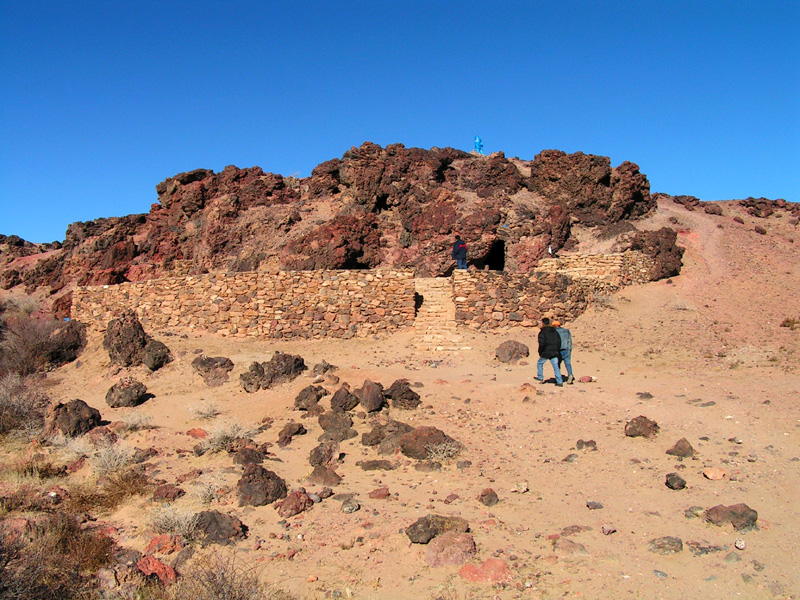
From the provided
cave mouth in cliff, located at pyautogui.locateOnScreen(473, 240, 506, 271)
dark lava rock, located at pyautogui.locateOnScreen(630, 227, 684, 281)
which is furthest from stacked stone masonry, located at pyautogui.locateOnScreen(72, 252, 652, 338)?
cave mouth in cliff, located at pyautogui.locateOnScreen(473, 240, 506, 271)

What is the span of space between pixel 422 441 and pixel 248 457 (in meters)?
2.45

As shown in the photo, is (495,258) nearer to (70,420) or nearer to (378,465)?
(378,465)

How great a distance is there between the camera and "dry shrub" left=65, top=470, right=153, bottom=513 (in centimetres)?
632

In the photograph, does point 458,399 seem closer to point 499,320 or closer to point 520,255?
point 499,320

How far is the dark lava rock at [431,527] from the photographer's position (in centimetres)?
500

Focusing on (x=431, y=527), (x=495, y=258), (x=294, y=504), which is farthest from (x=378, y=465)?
(x=495, y=258)

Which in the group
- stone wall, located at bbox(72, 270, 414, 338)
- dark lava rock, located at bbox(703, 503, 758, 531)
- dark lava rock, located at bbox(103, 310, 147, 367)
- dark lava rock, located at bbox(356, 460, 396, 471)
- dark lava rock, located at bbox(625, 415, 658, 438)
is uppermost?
stone wall, located at bbox(72, 270, 414, 338)

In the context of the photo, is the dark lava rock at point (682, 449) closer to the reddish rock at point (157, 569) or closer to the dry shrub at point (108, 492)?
the reddish rock at point (157, 569)

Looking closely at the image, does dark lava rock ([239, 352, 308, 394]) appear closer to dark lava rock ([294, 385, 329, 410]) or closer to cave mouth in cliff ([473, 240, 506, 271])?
dark lava rock ([294, 385, 329, 410])

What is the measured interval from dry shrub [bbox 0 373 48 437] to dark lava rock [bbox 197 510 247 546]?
5.64m

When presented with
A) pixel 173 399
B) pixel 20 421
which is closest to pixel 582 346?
pixel 173 399

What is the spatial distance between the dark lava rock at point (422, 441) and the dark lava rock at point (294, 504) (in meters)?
1.60

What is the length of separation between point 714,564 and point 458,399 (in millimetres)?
5008

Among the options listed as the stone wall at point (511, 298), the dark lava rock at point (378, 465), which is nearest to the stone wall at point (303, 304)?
the stone wall at point (511, 298)
